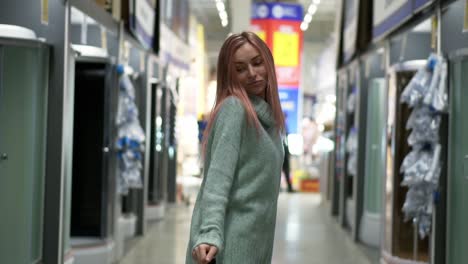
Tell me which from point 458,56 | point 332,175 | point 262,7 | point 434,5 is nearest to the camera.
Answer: point 458,56

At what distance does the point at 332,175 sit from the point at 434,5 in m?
7.05

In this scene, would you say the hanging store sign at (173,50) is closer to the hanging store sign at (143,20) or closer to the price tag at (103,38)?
the hanging store sign at (143,20)

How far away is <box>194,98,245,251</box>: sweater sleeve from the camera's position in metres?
1.80

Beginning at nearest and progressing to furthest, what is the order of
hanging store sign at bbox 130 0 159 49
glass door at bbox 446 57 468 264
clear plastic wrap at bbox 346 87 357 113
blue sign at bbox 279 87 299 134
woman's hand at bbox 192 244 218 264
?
woman's hand at bbox 192 244 218 264, glass door at bbox 446 57 468 264, hanging store sign at bbox 130 0 159 49, clear plastic wrap at bbox 346 87 357 113, blue sign at bbox 279 87 299 134

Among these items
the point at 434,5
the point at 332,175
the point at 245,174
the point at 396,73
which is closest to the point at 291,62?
the point at 332,175

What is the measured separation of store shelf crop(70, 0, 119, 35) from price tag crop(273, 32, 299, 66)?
11.8 meters

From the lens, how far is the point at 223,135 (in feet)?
6.09

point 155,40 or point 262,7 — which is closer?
point 155,40

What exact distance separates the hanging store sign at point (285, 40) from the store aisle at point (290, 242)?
24.4 ft

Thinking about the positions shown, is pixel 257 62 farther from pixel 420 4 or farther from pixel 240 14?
pixel 240 14

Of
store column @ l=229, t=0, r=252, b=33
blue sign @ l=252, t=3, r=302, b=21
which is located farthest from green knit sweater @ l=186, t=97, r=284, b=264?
blue sign @ l=252, t=3, r=302, b=21

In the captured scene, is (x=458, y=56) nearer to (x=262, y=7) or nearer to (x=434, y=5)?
(x=434, y=5)

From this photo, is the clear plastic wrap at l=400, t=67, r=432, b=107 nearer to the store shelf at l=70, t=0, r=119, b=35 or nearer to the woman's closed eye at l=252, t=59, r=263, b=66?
the store shelf at l=70, t=0, r=119, b=35

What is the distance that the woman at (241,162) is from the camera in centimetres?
182
